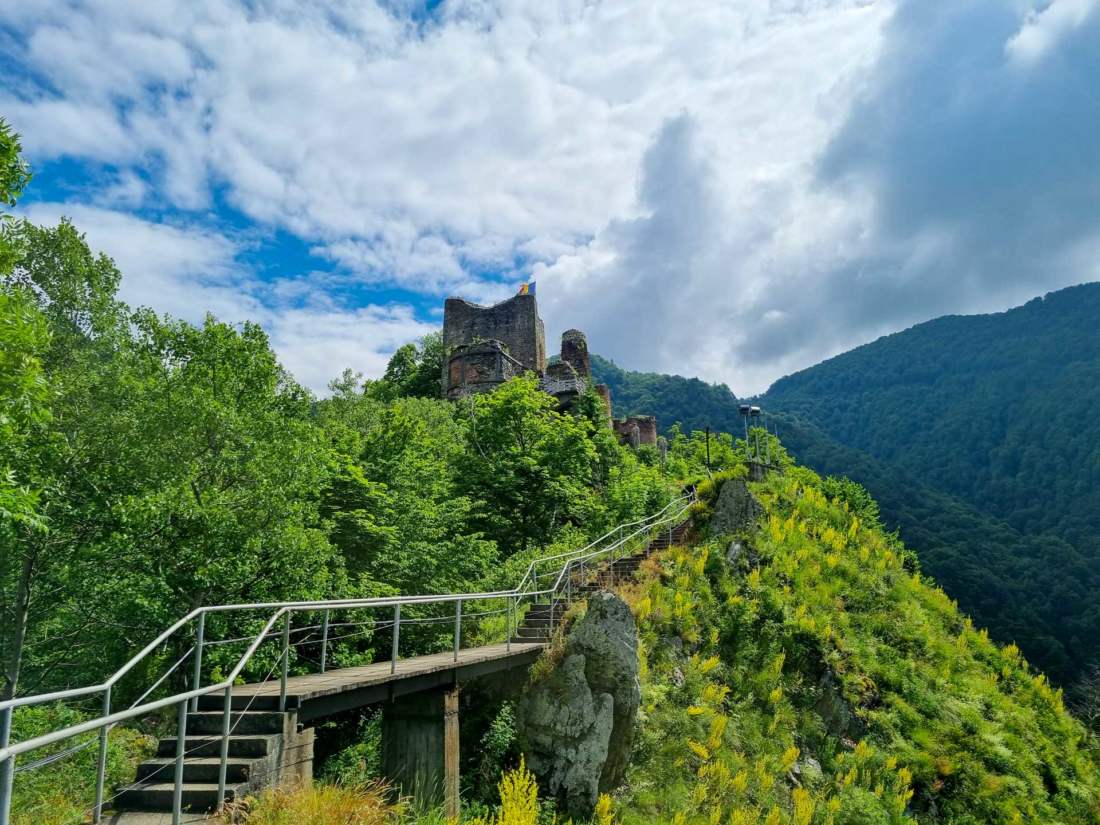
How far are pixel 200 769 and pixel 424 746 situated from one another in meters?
3.93

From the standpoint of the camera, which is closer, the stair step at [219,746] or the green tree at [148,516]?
the stair step at [219,746]

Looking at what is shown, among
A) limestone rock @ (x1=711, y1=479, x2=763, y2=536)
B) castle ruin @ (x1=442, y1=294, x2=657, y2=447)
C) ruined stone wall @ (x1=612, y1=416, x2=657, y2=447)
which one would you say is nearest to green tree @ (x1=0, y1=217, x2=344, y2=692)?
limestone rock @ (x1=711, y1=479, x2=763, y2=536)

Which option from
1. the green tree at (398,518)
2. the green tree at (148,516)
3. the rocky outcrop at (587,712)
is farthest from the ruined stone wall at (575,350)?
the rocky outcrop at (587,712)

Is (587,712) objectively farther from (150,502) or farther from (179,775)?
(150,502)

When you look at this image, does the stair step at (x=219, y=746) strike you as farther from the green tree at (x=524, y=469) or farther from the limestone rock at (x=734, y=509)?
the green tree at (x=524, y=469)

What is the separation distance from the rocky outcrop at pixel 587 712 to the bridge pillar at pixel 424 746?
1.79m

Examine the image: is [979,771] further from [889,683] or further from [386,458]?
[386,458]

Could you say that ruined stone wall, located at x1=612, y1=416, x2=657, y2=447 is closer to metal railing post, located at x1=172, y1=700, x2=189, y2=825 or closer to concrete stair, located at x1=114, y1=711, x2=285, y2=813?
concrete stair, located at x1=114, y1=711, x2=285, y2=813

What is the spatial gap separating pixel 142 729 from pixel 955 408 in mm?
119514

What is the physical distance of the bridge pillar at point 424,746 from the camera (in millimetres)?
9047

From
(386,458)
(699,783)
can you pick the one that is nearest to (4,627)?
(386,458)

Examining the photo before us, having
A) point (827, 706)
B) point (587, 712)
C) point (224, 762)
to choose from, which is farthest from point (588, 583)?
point (224, 762)

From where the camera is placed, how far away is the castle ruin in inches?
1630

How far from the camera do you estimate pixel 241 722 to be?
6449mm
